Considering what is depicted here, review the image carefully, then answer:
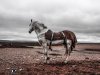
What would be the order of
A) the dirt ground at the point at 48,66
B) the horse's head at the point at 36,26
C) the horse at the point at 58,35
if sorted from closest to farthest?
1. the dirt ground at the point at 48,66
2. the horse at the point at 58,35
3. the horse's head at the point at 36,26

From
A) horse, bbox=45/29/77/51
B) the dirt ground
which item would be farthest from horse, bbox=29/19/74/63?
the dirt ground

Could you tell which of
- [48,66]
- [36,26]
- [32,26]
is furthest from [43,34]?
[48,66]

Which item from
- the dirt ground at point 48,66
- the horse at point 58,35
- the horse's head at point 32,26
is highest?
the horse's head at point 32,26

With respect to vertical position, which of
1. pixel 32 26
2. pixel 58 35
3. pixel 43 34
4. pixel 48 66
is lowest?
pixel 48 66

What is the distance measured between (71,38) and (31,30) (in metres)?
3.07

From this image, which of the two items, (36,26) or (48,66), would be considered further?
(36,26)

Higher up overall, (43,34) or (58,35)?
(43,34)

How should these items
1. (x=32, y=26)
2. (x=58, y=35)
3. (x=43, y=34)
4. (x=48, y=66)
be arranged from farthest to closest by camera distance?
(x=32, y=26) < (x=58, y=35) < (x=43, y=34) < (x=48, y=66)

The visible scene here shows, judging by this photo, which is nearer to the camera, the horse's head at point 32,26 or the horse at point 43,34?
the horse at point 43,34

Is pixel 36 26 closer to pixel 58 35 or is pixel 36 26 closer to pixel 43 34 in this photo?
pixel 43 34

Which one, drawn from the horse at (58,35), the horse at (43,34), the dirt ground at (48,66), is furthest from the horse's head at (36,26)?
the dirt ground at (48,66)

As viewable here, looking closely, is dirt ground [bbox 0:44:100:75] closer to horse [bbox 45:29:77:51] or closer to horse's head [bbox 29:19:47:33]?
horse [bbox 45:29:77:51]

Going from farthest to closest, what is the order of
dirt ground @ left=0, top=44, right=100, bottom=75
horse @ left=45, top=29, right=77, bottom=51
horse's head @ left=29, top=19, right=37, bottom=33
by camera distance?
horse's head @ left=29, top=19, right=37, bottom=33 → horse @ left=45, top=29, right=77, bottom=51 → dirt ground @ left=0, top=44, right=100, bottom=75

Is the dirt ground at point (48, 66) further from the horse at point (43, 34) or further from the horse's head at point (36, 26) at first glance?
the horse's head at point (36, 26)
